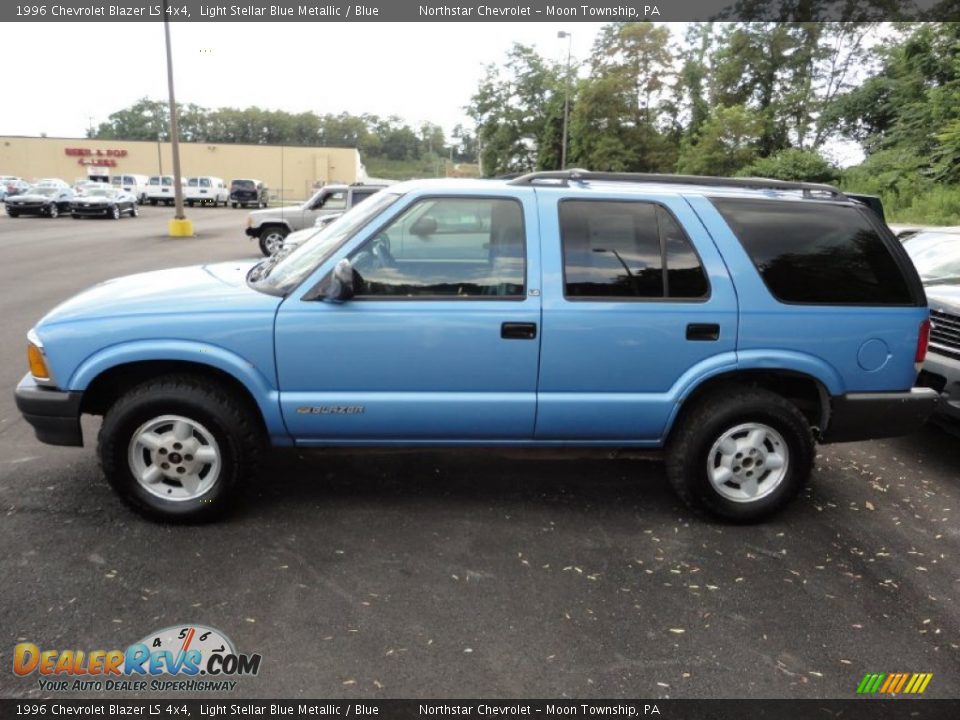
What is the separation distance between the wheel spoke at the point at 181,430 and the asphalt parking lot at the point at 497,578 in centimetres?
50

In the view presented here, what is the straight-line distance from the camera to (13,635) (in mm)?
2750

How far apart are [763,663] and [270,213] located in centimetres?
1622

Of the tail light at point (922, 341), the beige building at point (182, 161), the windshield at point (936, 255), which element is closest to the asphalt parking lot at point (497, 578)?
the tail light at point (922, 341)

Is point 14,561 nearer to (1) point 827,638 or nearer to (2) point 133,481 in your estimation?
(2) point 133,481

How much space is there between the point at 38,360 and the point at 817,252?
13.6 feet

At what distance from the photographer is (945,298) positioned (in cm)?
521

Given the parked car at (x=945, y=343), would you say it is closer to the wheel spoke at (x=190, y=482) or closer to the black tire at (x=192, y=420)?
the black tire at (x=192, y=420)

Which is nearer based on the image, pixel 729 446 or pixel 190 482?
pixel 190 482

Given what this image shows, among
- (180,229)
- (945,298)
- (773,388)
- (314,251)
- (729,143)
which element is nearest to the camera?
(314,251)

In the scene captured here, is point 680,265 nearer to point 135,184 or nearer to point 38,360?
point 38,360

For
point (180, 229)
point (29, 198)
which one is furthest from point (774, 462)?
point (29, 198)

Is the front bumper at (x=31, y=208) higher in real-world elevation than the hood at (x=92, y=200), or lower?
lower

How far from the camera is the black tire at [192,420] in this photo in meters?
3.54

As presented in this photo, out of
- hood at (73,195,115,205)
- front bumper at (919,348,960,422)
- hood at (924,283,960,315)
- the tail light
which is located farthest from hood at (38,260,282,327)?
hood at (73,195,115,205)
